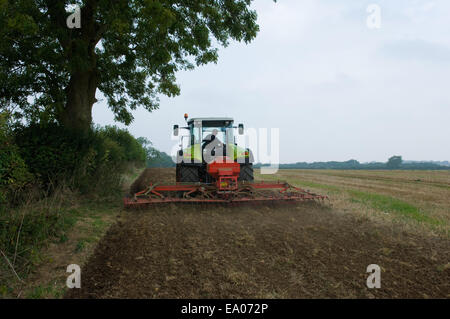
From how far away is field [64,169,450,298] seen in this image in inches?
117

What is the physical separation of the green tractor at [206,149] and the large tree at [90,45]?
6.59 feet

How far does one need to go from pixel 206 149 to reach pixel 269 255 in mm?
5277

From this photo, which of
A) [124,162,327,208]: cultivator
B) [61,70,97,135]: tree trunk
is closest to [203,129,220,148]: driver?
[124,162,327,208]: cultivator

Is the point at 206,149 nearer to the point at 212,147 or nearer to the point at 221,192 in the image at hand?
the point at 212,147

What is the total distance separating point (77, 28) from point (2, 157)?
4976mm

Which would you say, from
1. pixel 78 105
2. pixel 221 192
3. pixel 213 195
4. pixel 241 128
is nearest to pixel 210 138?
pixel 241 128

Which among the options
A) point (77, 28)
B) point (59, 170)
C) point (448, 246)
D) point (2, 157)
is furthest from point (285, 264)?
point (77, 28)

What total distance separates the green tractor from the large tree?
201cm

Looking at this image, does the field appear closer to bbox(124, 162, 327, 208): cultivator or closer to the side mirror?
bbox(124, 162, 327, 208): cultivator

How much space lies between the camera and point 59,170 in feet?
23.4

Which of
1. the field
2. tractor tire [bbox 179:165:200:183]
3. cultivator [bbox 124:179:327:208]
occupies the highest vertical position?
tractor tire [bbox 179:165:200:183]

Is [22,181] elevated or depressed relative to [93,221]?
elevated

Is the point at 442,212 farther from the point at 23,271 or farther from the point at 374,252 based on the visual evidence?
the point at 23,271

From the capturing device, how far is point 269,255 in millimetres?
3912
